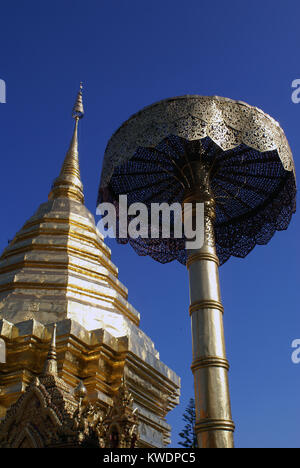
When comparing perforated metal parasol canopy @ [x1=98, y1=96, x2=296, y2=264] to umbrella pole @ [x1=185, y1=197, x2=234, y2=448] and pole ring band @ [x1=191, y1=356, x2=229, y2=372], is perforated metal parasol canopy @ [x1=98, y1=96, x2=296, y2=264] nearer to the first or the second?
umbrella pole @ [x1=185, y1=197, x2=234, y2=448]

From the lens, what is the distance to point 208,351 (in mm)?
6660

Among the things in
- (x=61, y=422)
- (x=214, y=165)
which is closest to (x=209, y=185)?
(x=214, y=165)

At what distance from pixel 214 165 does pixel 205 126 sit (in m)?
1.25

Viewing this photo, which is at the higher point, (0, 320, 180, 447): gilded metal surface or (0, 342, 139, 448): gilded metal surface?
(0, 320, 180, 447): gilded metal surface

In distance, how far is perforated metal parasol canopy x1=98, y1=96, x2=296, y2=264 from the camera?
7.67m

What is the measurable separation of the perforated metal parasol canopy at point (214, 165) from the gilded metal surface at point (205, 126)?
0.01 metres

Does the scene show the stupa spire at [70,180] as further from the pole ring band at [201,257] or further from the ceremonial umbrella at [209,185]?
the pole ring band at [201,257]

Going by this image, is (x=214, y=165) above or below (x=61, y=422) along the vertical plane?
above

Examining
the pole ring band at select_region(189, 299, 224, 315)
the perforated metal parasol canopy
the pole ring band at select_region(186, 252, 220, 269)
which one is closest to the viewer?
the pole ring band at select_region(189, 299, 224, 315)

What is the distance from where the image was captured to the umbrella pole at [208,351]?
618cm

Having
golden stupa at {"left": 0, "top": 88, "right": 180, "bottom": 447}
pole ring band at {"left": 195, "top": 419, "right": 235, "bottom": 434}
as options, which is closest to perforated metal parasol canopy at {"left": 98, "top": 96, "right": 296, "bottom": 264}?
golden stupa at {"left": 0, "top": 88, "right": 180, "bottom": 447}

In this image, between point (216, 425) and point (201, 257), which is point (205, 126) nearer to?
point (201, 257)

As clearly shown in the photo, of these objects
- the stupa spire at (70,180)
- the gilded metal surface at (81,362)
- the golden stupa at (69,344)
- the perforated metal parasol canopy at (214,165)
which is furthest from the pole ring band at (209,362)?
the stupa spire at (70,180)

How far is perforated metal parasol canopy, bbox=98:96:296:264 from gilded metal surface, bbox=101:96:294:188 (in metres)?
0.01
